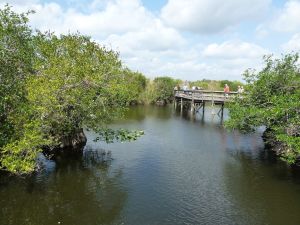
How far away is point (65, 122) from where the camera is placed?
29.8 meters

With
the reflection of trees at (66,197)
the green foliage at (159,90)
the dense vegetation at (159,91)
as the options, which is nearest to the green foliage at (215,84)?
the dense vegetation at (159,91)

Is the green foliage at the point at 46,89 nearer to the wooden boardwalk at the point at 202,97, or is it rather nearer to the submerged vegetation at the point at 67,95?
the submerged vegetation at the point at 67,95

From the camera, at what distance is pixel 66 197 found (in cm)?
2328

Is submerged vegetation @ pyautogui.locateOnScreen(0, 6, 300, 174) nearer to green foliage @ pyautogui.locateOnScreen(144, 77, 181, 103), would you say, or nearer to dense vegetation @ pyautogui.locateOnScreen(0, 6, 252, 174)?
dense vegetation @ pyautogui.locateOnScreen(0, 6, 252, 174)

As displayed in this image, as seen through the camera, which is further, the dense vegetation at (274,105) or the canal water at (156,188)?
the dense vegetation at (274,105)

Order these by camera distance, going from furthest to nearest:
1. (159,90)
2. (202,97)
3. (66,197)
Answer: (159,90)
(202,97)
(66,197)

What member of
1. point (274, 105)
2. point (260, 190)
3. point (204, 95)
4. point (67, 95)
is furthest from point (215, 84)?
point (67, 95)

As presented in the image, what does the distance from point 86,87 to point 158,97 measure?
6325 cm

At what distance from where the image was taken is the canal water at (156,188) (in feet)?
68.8

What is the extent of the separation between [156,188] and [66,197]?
21.5 ft

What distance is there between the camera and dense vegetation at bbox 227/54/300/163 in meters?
28.0

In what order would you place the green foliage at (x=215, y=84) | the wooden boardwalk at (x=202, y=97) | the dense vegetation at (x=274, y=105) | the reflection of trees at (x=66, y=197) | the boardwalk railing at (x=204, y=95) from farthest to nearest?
the green foliage at (x=215, y=84)
the wooden boardwalk at (x=202, y=97)
the boardwalk railing at (x=204, y=95)
the dense vegetation at (x=274, y=105)
the reflection of trees at (x=66, y=197)

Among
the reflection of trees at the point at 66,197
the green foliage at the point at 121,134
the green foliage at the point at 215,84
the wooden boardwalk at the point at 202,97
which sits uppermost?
the green foliage at the point at 215,84

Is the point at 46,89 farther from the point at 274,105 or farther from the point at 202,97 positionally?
the point at 202,97
